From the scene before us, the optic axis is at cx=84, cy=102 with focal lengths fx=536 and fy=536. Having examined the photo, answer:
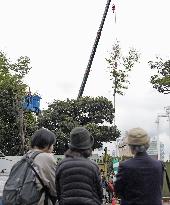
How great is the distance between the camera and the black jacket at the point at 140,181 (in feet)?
14.4

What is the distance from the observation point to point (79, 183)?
4281 millimetres

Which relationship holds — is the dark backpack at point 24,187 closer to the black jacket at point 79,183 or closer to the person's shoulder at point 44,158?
the person's shoulder at point 44,158

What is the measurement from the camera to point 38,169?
4492 millimetres

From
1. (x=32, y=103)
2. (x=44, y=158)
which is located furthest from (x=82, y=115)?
(x=44, y=158)

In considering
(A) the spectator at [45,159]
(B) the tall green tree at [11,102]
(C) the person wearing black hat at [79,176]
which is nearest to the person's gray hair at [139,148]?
(C) the person wearing black hat at [79,176]

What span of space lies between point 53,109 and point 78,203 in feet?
120

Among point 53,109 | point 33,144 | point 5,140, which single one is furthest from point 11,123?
point 33,144

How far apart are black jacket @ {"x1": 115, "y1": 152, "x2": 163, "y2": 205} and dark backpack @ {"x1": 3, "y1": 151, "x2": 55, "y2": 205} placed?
0.63 metres

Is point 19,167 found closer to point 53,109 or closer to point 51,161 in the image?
point 51,161

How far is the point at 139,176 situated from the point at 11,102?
111ft

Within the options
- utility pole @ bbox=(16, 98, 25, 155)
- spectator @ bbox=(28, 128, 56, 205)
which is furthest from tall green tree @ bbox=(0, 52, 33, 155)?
spectator @ bbox=(28, 128, 56, 205)

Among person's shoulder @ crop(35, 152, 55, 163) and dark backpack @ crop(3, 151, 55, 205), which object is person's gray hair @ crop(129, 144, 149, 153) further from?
dark backpack @ crop(3, 151, 55, 205)

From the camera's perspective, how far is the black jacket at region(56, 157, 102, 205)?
4246 mm

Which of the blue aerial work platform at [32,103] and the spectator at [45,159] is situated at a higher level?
the blue aerial work platform at [32,103]
